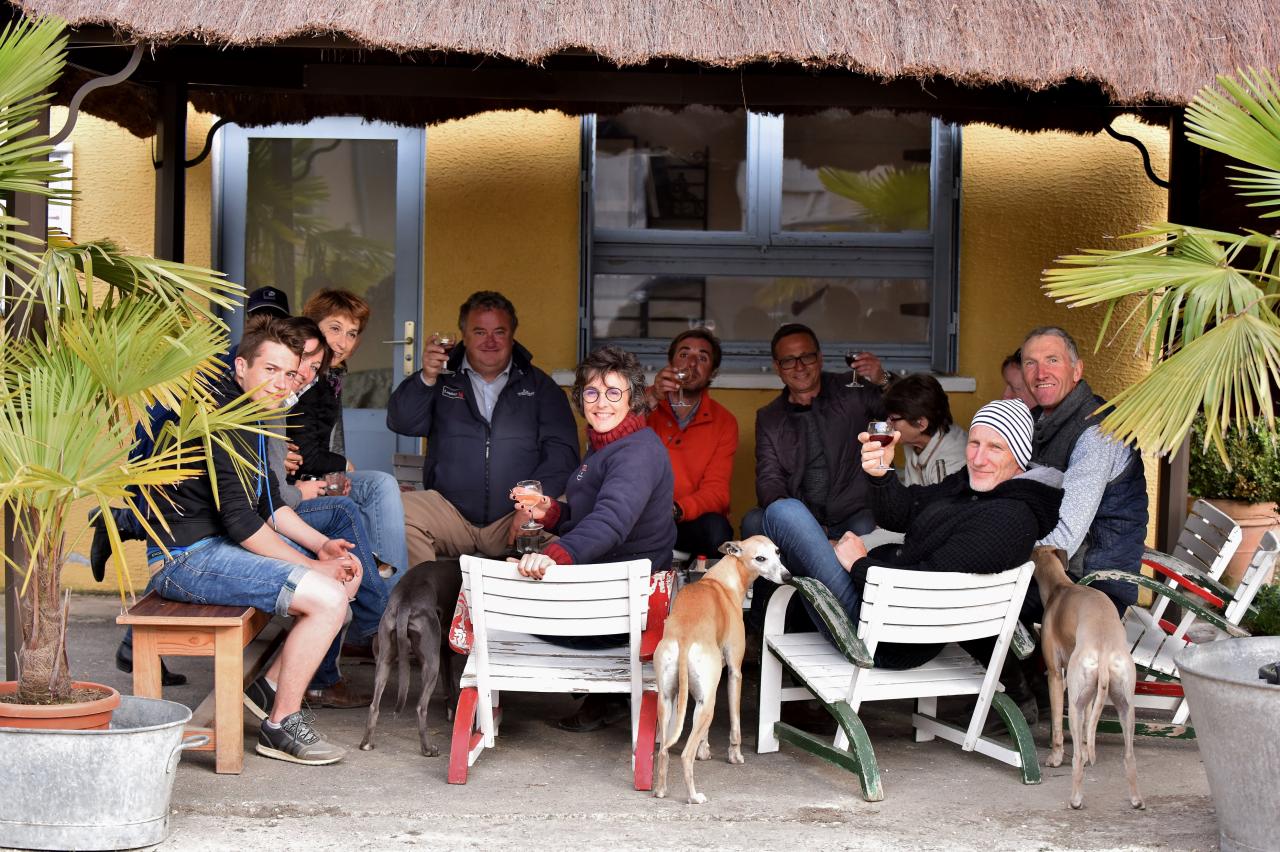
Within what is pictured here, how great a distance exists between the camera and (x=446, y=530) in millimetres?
6109

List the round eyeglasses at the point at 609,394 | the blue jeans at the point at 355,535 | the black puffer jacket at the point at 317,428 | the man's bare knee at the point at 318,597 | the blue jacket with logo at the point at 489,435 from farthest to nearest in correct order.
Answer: the blue jacket with logo at the point at 489,435 < the black puffer jacket at the point at 317,428 < the blue jeans at the point at 355,535 < the round eyeglasses at the point at 609,394 < the man's bare knee at the point at 318,597

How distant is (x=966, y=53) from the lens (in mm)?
4801

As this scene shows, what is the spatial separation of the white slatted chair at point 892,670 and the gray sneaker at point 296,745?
1488mm

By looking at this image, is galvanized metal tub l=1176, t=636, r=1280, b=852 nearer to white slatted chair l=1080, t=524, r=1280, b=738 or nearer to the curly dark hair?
white slatted chair l=1080, t=524, r=1280, b=738

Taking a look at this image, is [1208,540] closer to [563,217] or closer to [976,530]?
[976,530]

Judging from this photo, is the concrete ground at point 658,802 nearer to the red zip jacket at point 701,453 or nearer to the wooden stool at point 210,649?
the wooden stool at point 210,649

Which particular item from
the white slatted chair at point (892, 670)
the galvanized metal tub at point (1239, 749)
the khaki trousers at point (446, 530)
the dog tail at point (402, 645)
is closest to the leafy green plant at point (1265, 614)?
the white slatted chair at point (892, 670)

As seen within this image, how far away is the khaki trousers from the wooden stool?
157 centimetres

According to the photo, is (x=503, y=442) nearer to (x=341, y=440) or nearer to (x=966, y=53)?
(x=341, y=440)

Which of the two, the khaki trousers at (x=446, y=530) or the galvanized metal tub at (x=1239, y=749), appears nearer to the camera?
the galvanized metal tub at (x=1239, y=749)

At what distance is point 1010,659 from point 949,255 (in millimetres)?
2952

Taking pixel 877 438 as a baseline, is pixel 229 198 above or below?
above

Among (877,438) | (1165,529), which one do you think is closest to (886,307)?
(1165,529)

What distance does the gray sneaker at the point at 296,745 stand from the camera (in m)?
4.65
